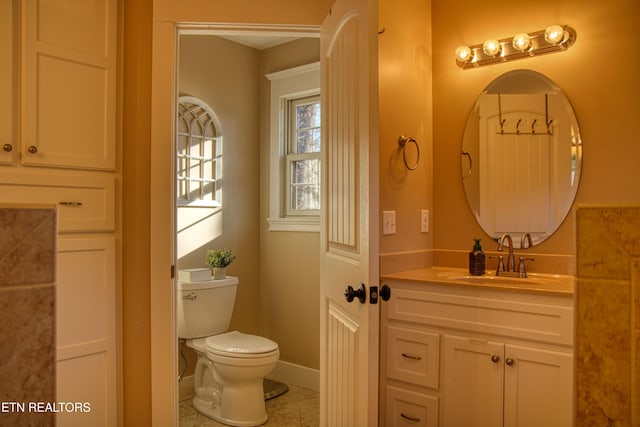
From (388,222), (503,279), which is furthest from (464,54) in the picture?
(503,279)

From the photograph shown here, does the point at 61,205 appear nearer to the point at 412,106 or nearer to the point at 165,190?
the point at 165,190

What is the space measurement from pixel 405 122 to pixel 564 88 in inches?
28.4

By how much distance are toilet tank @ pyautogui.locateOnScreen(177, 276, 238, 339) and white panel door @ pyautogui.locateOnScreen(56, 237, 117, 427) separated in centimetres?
87

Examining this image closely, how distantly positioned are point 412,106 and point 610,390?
1874 millimetres

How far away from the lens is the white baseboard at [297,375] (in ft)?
10.5

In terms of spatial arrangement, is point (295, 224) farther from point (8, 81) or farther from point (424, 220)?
point (8, 81)

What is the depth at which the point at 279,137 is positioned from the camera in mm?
3459

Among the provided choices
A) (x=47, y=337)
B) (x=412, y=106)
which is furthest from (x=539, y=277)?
(x=47, y=337)

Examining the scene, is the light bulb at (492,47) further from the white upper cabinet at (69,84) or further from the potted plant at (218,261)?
the potted plant at (218,261)

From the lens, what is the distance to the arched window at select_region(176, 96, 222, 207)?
308 centimetres

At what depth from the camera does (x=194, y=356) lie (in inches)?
124

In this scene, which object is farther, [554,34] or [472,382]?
[554,34]

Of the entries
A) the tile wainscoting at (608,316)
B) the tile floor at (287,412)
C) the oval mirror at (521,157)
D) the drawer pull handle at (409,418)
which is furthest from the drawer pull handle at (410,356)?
the tile wainscoting at (608,316)

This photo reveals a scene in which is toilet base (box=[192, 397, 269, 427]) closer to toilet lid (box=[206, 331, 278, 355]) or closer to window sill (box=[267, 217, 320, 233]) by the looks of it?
toilet lid (box=[206, 331, 278, 355])
